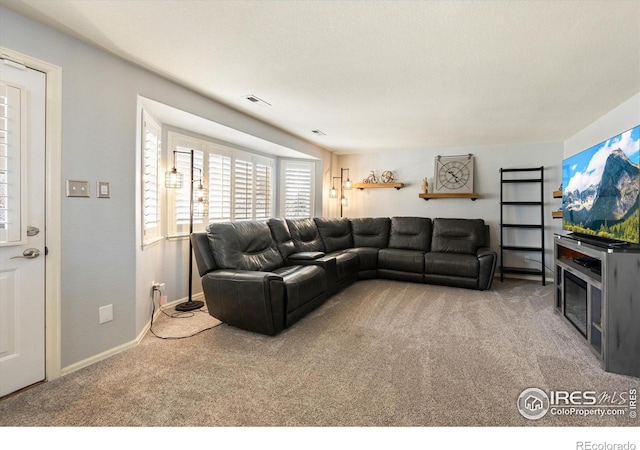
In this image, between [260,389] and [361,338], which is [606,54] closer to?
[361,338]

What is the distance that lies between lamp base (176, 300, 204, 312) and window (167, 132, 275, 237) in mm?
802

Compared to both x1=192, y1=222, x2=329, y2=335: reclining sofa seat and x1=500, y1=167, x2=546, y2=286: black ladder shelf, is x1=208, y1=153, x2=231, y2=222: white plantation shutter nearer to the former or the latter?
x1=192, y1=222, x2=329, y2=335: reclining sofa seat

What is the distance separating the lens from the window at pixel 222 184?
3617 mm

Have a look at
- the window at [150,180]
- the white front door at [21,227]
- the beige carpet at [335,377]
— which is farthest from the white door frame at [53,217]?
the window at [150,180]

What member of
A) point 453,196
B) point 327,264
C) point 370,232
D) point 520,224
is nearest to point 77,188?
point 327,264

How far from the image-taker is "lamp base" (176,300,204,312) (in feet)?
11.1

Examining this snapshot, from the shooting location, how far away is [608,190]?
2447mm

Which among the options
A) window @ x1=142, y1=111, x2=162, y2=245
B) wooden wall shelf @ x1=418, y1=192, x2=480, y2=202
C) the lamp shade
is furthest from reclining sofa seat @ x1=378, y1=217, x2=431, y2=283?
window @ x1=142, y1=111, x2=162, y2=245

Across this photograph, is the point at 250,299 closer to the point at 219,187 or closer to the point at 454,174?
the point at 219,187

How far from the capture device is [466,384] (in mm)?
1963

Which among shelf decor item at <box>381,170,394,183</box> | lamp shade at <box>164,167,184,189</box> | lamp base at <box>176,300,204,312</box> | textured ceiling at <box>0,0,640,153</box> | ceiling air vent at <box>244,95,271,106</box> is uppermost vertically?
ceiling air vent at <box>244,95,271,106</box>

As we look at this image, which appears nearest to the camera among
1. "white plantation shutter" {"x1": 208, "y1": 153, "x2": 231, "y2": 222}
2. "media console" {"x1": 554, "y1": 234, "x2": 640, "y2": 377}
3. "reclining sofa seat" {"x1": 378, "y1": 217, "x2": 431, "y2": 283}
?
"media console" {"x1": 554, "y1": 234, "x2": 640, "y2": 377}

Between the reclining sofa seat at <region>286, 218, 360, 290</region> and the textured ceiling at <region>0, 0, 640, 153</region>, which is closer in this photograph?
the textured ceiling at <region>0, 0, 640, 153</region>

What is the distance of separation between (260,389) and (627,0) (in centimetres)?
297
